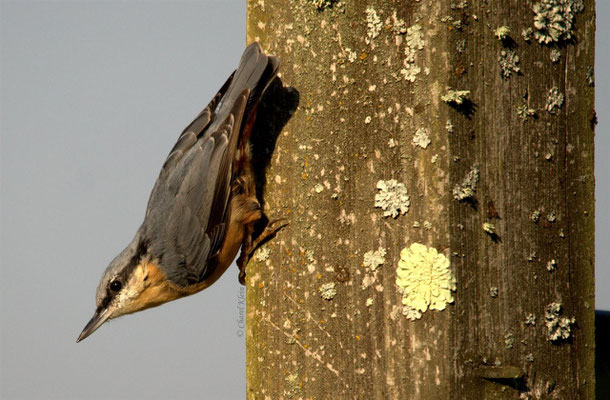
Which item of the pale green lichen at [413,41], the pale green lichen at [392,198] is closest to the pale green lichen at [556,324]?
the pale green lichen at [392,198]

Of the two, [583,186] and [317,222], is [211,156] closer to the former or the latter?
[317,222]

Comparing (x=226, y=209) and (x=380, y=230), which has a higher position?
(x=226, y=209)

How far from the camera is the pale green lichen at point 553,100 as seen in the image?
2.19 metres

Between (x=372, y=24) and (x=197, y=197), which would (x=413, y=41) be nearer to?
(x=372, y=24)

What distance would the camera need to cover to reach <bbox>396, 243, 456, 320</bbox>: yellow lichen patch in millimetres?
2066

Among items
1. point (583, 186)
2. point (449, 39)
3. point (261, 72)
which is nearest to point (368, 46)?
point (449, 39)

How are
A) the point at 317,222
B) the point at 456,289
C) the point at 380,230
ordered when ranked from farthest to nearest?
the point at 317,222, the point at 380,230, the point at 456,289

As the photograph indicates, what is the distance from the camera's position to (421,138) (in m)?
2.15

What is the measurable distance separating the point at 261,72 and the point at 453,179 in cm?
89

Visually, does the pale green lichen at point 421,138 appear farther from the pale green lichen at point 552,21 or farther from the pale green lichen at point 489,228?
the pale green lichen at point 552,21

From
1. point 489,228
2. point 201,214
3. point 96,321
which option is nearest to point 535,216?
point 489,228

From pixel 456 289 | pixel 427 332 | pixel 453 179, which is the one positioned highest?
pixel 453 179

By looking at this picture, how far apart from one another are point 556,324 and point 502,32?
0.97 m

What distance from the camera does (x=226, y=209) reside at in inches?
116
